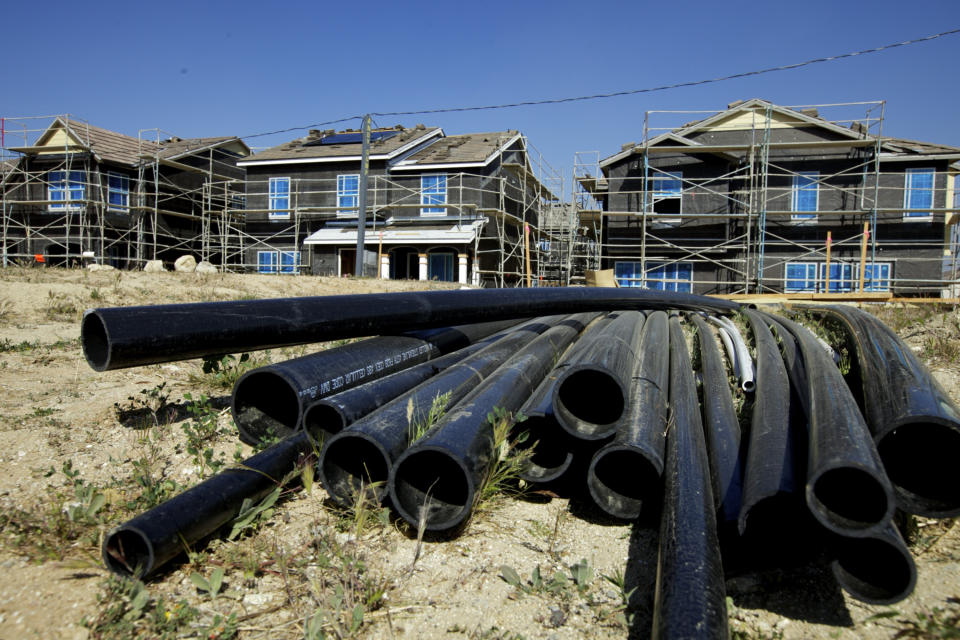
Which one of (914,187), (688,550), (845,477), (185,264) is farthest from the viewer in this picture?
(185,264)

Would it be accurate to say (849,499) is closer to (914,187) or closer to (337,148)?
(914,187)

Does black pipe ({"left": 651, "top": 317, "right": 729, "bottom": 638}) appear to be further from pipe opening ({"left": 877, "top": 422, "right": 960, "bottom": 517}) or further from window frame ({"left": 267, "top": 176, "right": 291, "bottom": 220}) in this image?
window frame ({"left": 267, "top": 176, "right": 291, "bottom": 220})

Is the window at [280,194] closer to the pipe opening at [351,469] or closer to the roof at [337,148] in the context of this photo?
the roof at [337,148]

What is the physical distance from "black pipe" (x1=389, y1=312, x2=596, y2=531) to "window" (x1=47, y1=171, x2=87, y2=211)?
29.1 m

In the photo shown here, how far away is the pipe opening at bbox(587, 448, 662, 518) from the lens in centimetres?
278

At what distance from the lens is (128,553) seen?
2336 millimetres

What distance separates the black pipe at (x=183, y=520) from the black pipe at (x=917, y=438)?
2856 millimetres

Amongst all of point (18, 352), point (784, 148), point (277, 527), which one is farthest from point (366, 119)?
point (277, 527)

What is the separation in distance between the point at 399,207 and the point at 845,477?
24.6 m

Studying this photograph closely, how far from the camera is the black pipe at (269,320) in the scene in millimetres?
3092

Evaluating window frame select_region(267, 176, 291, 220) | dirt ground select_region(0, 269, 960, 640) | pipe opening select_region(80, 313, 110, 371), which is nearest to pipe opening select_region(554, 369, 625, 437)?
dirt ground select_region(0, 269, 960, 640)

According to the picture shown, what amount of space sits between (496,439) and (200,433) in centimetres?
202

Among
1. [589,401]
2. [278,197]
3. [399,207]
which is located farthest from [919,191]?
[278,197]

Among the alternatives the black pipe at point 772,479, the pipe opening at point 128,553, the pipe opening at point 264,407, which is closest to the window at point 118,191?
the pipe opening at point 264,407
